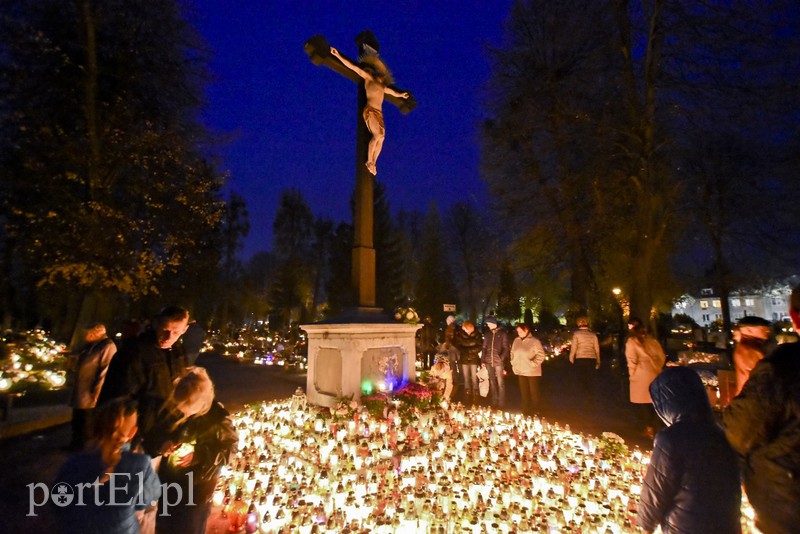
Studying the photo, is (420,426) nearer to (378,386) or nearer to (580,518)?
(378,386)

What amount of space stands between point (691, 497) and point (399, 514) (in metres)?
2.13

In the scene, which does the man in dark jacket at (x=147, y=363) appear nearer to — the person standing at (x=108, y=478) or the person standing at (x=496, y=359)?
the person standing at (x=108, y=478)

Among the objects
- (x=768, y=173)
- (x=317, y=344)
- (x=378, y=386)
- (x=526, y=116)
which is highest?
(x=526, y=116)

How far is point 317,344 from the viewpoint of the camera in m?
6.15

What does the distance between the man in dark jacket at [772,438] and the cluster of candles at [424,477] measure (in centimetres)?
115

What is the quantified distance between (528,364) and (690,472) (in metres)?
5.01

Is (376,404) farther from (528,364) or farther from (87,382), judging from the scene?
(87,382)

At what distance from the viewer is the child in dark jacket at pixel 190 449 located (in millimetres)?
2281

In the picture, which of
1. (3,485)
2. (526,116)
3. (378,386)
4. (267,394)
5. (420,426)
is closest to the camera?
(3,485)

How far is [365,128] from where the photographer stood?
23.4 feet

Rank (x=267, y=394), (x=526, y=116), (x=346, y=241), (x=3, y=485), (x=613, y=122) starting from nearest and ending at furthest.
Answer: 1. (x=3, y=485)
2. (x=267, y=394)
3. (x=613, y=122)
4. (x=526, y=116)
5. (x=346, y=241)

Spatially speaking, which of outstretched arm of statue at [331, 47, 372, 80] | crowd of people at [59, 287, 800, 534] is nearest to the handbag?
crowd of people at [59, 287, 800, 534]

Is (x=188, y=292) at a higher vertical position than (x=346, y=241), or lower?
lower

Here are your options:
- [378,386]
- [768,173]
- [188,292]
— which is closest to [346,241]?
[188,292]
